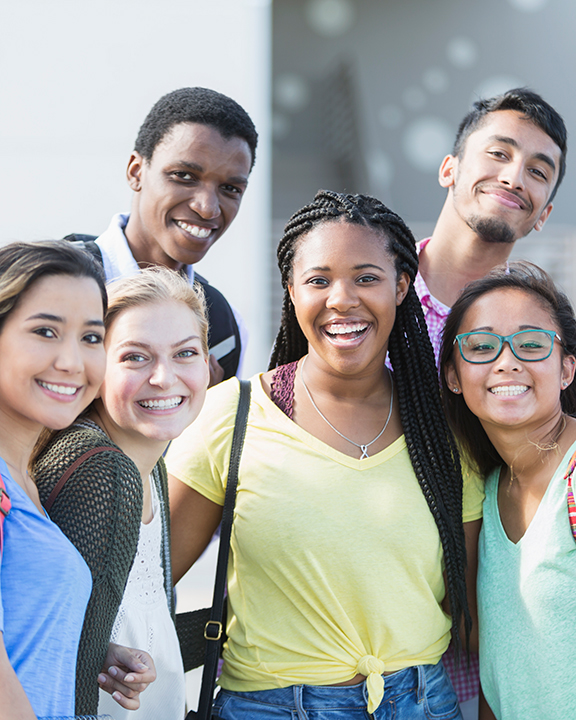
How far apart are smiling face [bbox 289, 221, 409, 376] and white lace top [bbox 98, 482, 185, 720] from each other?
75 cm

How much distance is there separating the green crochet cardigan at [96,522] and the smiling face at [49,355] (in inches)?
4.8

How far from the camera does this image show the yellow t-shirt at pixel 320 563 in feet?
6.21

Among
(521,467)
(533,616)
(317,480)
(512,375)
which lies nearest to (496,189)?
(512,375)

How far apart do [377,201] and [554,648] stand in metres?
1.42

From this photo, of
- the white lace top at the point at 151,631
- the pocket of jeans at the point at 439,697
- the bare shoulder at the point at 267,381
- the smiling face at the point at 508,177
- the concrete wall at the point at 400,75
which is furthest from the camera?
the concrete wall at the point at 400,75

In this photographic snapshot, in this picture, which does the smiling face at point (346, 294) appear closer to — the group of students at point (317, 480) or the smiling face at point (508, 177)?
the group of students at point (317, 480)

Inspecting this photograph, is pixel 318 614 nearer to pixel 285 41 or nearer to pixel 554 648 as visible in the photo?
pixel 554 648

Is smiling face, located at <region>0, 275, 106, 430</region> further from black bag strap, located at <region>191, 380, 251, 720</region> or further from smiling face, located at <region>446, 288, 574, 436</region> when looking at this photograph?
smiling face, located at <region>446, 288, 574, 436</region>

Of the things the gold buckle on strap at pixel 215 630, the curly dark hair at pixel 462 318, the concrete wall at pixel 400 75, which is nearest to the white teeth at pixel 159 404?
the gold buckle on strap at pixel 215 630

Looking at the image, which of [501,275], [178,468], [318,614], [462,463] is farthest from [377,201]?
[318,614]

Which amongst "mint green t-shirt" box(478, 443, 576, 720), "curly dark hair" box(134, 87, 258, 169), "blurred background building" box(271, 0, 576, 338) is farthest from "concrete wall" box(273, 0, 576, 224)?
"mint green t-shirt" box(478, 443, 576, 720)

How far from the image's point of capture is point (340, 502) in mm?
1964

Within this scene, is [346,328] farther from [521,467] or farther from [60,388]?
[60,388]

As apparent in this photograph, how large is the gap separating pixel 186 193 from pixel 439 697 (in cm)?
203
